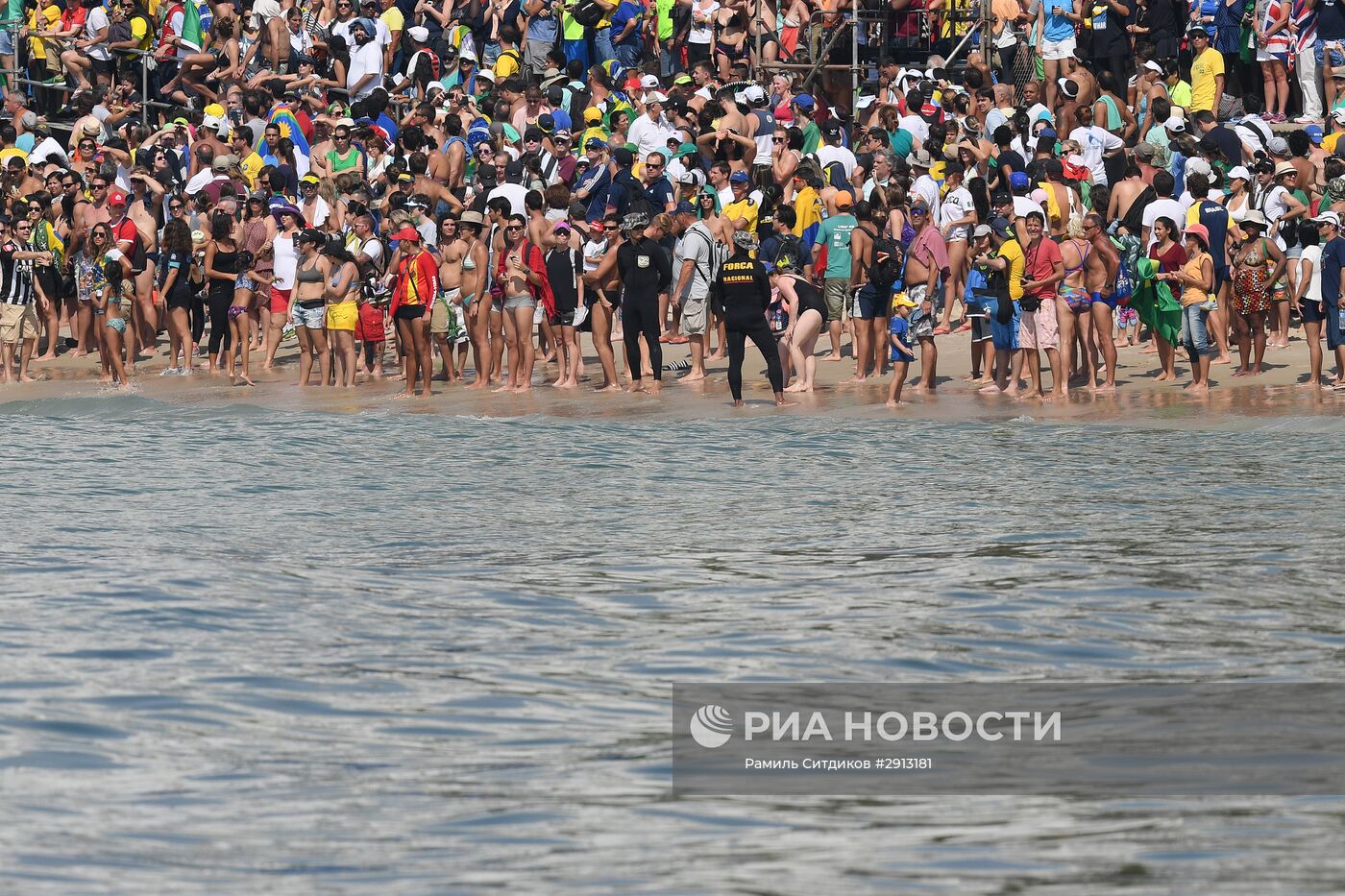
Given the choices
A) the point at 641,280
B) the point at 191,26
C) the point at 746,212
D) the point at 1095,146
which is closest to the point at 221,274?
the point at 641,280

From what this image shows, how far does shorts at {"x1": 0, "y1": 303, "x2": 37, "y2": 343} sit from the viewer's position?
70.8 feet

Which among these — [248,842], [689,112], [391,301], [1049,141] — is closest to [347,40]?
[689,112]

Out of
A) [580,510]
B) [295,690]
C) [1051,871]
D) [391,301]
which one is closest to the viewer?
[1051,871]

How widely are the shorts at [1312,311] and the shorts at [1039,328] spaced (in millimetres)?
1958

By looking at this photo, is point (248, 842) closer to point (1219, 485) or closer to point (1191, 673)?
point (1191, 673)

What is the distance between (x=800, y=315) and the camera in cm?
1891

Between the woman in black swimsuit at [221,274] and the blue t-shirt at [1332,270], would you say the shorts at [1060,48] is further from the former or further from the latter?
the woman in black swimsuit at [221,274]

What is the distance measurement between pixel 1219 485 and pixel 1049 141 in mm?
6909

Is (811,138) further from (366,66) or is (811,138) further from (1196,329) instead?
(366,66)

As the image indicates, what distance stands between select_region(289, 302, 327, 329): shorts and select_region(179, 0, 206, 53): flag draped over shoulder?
891cm

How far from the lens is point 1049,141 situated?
20.2 meters

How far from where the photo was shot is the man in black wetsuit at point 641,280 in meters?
19.0

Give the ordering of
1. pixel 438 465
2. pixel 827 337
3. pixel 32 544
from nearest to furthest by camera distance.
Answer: pixel 32 544, pixel 438 465, pixel 827 337

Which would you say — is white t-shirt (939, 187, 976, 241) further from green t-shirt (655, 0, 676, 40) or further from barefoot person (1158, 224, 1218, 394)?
green t-shirt (655, 0, 676, 40)
